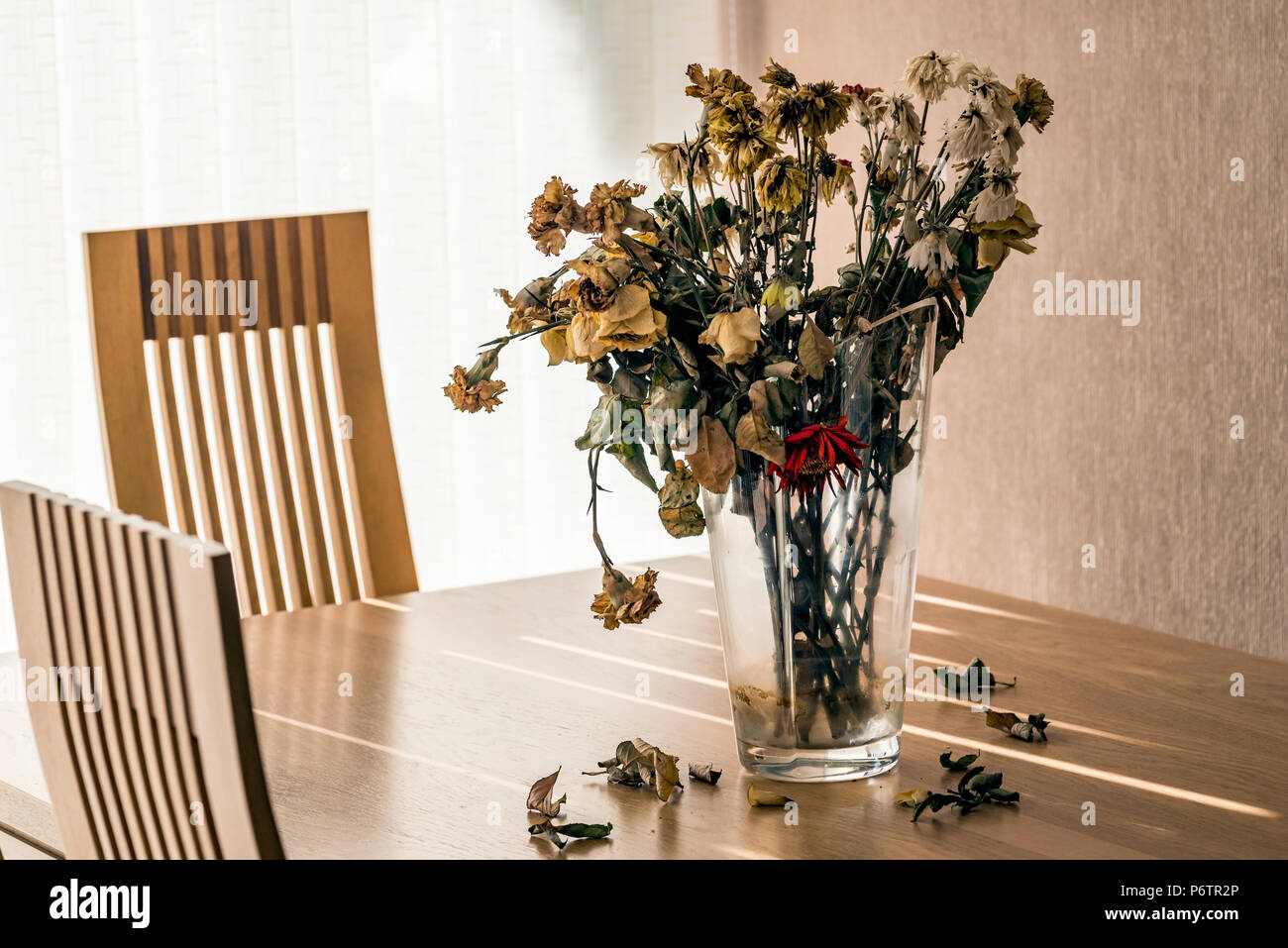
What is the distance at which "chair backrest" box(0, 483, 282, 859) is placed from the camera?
2.23 feet

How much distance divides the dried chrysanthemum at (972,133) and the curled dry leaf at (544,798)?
0.50 metres

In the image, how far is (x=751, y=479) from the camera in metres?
0.93

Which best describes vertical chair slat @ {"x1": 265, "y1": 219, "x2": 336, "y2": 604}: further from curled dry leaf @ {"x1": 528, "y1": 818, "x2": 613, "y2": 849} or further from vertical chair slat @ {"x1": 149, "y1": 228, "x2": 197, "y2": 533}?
curled dry leaf @ {"x1": 528, "y1": 818, "x2": 613, "y2": 849}

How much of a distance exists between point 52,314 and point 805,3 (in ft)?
5.89

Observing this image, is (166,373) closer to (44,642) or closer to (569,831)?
(44,642)

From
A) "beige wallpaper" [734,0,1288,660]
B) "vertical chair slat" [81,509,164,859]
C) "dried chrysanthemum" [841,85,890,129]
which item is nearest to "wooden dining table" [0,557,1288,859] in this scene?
"vertical chair slat" [81,509,164,859]

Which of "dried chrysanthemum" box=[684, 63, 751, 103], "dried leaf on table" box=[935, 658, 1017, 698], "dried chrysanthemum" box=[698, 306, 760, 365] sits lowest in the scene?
"dried leaf on table" box=[935, 658, 1017, 698]

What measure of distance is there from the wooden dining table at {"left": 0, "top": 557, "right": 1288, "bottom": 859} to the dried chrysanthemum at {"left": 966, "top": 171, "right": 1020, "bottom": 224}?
0.41 m

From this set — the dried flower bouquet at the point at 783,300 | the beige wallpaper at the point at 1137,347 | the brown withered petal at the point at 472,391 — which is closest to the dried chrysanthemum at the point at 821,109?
the dried flower bouquet at the point at 783,300

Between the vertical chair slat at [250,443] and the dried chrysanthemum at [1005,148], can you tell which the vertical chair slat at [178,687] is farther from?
the vertical chair slat at [250,443]

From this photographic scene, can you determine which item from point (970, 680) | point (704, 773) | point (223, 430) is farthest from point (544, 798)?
point (223, 430)

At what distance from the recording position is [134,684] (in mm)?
753

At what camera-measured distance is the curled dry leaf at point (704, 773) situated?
0.99 m
